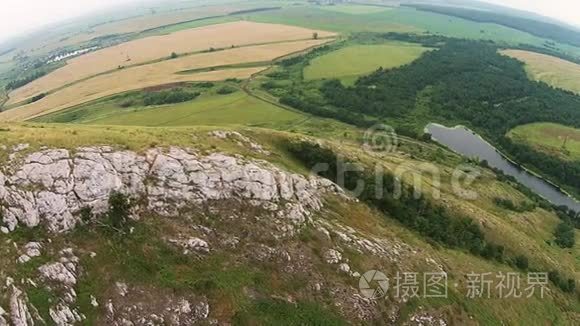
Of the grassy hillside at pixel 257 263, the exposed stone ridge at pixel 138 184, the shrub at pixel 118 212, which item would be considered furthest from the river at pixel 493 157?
the shrub at pixel 118 212

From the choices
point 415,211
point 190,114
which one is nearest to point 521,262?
point 415,211

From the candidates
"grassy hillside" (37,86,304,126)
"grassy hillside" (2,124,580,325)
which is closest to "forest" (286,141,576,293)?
"grassy hillside" (2,124,580,325)

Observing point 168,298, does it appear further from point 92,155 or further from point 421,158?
point 421,158

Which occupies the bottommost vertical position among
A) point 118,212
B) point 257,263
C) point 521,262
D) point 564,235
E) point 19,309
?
point 564,235

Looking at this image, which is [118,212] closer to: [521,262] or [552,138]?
[521,262]

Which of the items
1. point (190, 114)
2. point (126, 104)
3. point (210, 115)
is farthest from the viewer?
point (126, 104)

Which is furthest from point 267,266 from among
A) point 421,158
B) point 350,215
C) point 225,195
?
point 421,158
